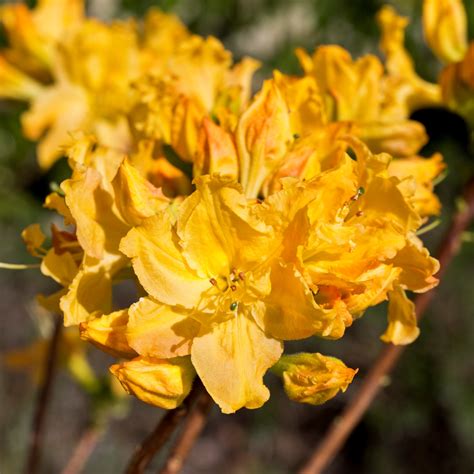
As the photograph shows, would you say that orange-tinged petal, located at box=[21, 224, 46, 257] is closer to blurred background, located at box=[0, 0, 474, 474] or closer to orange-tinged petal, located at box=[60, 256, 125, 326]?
orange-tinged petal, located at box=[60, 256, 125, 326]

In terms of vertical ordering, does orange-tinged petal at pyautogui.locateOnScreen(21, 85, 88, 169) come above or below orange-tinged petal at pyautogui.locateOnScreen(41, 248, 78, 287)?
below

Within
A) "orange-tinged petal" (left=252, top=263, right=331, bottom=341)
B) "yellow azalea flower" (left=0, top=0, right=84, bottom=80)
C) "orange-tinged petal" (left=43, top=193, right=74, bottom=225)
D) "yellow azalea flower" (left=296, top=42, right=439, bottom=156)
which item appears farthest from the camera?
"yellow azalea flower" (left=0, top=0, right=84, bottom=80)

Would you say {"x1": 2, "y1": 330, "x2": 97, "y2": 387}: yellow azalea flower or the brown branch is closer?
the brown branch

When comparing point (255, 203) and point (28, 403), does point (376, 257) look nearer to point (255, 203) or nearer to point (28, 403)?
point (255, 203)

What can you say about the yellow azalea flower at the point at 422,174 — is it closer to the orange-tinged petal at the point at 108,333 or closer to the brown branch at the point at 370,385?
the brown branch at the point at 370,385

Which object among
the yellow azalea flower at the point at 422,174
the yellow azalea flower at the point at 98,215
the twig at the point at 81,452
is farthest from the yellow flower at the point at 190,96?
the twig at the point at 81,452

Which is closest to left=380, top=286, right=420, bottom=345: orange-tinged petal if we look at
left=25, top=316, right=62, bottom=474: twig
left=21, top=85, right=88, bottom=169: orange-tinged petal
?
left=25, top=316, right=62, bottom=474: twig

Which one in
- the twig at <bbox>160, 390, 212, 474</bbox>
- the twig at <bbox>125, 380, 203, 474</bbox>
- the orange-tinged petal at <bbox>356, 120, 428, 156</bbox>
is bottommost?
the twig at <bbox>160, 390, 212, 474</bbox>

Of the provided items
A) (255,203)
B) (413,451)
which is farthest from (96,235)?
(413,451)
